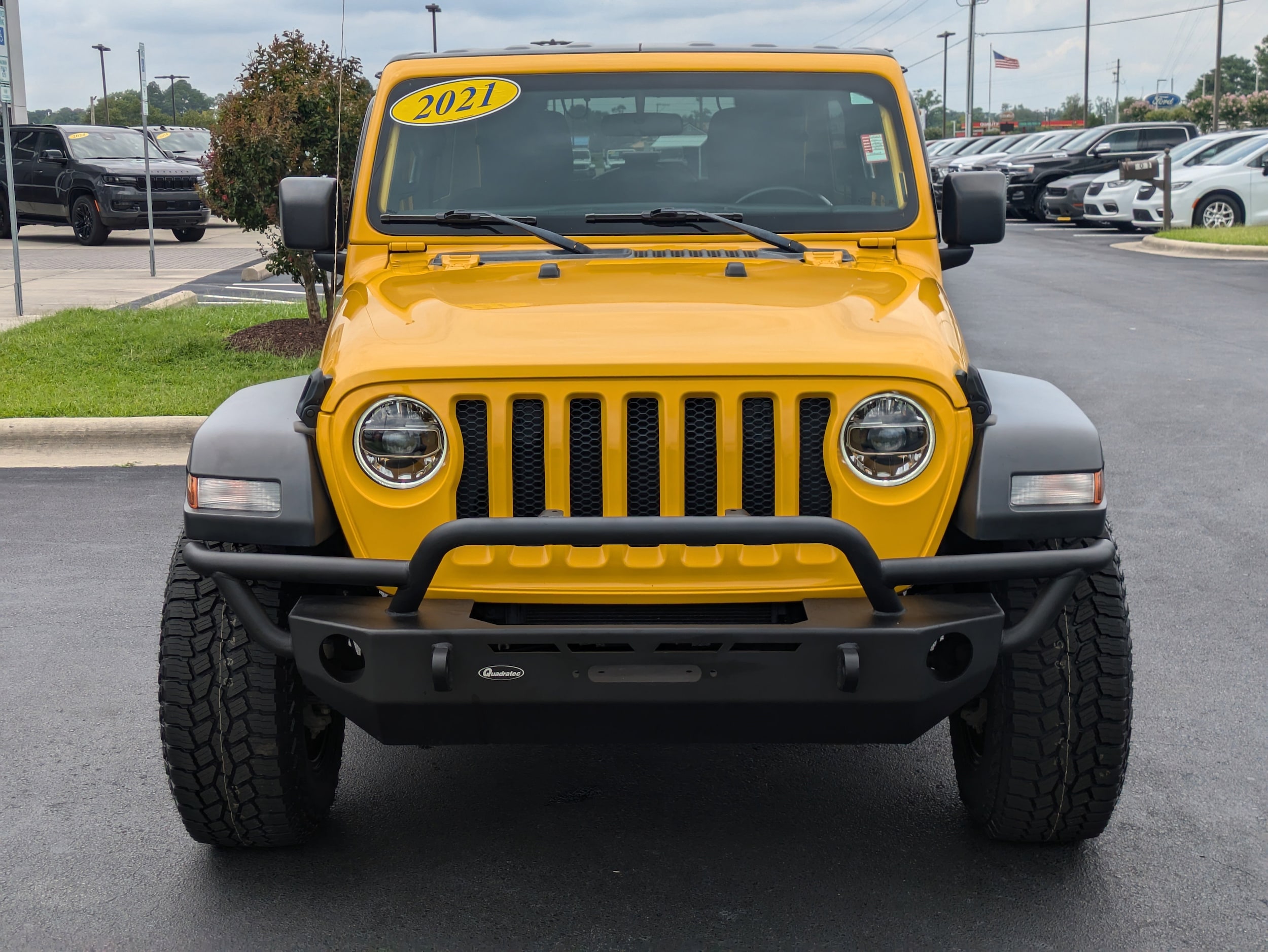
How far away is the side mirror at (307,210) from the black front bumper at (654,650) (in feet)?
5.46

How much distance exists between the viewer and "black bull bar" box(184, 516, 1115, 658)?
2.78 meters

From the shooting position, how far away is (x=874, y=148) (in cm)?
444

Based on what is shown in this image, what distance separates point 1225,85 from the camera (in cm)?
12962

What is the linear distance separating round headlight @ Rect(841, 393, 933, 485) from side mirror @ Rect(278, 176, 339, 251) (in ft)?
6.94

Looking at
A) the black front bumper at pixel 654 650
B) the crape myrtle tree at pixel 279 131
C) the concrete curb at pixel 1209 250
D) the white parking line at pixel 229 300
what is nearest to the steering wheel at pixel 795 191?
the black front bumper at pixel 654 650

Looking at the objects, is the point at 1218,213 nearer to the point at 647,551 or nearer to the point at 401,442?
the point at 647,551

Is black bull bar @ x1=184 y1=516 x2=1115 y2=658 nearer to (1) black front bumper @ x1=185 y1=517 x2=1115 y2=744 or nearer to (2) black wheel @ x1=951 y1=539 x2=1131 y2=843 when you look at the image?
(1) black front bumper @ x1=185 y1=517 x2=1115 y2=744

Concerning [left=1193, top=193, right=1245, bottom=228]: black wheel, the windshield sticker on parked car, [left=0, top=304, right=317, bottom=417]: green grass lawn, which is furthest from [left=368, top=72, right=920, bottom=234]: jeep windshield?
[left=1193, top=193, right=1245, bottom=228]: black wheel

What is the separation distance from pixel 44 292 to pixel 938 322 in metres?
14.5

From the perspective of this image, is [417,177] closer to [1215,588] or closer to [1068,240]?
[1215,588]

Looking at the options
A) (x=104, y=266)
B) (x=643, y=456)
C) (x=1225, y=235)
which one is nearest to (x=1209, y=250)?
(x=1225, y=235)

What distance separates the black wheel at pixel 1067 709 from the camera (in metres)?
3.24

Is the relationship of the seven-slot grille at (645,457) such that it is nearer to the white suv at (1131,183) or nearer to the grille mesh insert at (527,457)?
the grille mesh insert at (527,457)

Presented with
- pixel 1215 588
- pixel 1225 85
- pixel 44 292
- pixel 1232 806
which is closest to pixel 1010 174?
pixel 44 292
